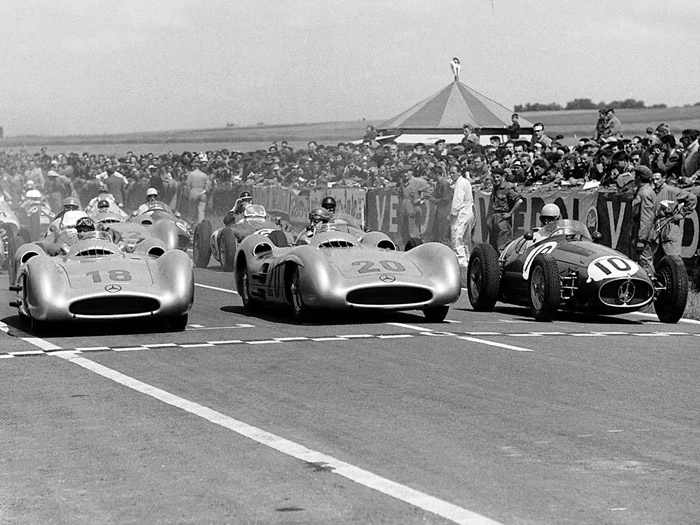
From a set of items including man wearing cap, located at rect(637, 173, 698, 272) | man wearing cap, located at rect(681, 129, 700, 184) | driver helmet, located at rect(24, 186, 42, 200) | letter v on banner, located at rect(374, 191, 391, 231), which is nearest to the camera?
man wearing cap, located at rect(637, 173, 698, 272)

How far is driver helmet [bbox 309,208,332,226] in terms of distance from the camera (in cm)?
1625

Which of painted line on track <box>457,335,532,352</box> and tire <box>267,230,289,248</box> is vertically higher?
tire <box>267,230,289,248</box>

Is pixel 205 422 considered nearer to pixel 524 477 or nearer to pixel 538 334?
pixel 524 477

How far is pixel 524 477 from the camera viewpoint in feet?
20.2

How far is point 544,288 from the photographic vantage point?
1423 centimetres

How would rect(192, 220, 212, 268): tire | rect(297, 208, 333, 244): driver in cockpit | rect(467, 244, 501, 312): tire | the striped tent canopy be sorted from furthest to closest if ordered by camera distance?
the striped tent canopy, rect(192, 220, 212, 268): tire, rect(297, 208, 333, 244): driver in cockpit, rect(467, 244, 501, 312): tire

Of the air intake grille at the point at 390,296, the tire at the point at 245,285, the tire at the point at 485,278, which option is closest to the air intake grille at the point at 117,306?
the air intake grille at the point at 390,296

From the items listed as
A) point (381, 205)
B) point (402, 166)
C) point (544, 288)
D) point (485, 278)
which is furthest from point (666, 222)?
point (402, 166)

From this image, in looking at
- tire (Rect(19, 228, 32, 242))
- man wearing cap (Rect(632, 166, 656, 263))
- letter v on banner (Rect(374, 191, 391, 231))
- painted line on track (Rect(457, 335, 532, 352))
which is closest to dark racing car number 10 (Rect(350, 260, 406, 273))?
painted line on track (Rect(457, 335, 532, 352))

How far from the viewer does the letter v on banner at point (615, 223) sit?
19094 mm

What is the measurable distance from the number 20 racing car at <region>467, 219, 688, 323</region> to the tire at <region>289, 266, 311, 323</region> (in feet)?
8.45

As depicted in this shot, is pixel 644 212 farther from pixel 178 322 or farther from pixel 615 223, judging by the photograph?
pixel 178 322

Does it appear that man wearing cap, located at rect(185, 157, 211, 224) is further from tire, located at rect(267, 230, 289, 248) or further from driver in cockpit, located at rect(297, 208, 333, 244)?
driver in cockpit, located at rect(297, 208, 333, 244)

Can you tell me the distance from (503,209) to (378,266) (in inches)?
355
